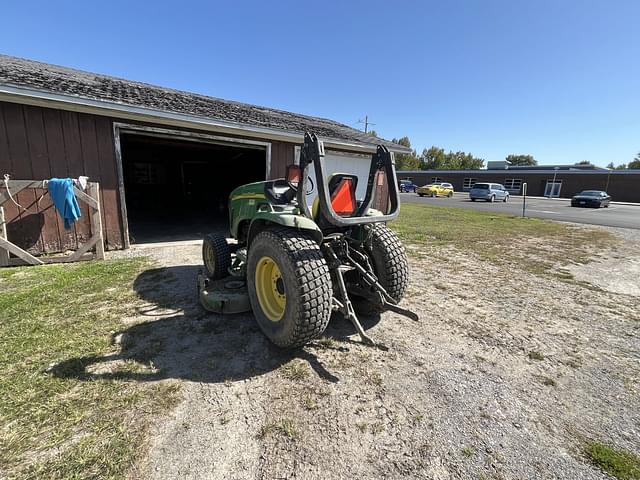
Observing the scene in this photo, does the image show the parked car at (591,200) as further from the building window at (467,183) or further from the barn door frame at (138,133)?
the barn door frame at (138,133)

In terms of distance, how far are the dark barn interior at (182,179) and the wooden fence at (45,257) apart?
16.6 ft

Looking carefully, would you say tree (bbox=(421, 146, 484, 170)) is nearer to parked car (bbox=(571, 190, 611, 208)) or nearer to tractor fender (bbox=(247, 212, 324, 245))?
parked car (bbox=(571, 190, 611, 208))

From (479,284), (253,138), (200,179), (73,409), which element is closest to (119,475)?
(73,409)

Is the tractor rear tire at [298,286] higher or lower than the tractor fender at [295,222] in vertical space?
lower

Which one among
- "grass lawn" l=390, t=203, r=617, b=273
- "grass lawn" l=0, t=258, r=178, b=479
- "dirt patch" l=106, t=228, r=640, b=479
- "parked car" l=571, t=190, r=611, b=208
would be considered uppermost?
"parked car" l=571, t=190, r=611, b=208

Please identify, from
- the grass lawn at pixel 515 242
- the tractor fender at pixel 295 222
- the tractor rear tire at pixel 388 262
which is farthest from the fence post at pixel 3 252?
the grass lawn at pixel 515 242

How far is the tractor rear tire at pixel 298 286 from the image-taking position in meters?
2.15

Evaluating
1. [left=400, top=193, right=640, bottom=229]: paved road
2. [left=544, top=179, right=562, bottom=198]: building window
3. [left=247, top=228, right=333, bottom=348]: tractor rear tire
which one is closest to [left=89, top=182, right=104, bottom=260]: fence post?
[left=247, top=228, right=333, bottom=348]: tractor rear tire

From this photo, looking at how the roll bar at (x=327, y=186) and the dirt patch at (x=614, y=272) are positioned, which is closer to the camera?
the roll bar at (x=327, y=186)

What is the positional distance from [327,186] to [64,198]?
4.81 metres

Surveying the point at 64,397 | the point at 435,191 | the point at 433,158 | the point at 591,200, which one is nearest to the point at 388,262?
the point at 64,397

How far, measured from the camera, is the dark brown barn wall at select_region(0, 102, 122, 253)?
489 centimetres

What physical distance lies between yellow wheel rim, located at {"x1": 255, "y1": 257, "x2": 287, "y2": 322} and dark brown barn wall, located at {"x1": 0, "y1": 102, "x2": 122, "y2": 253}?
4.63m

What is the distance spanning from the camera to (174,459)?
1515 mm
